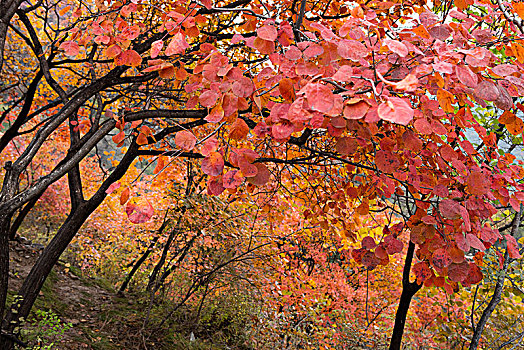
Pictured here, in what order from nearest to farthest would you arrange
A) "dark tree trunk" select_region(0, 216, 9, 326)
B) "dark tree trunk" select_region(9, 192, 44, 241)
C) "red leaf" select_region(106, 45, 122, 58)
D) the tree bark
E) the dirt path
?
1. "red leaf" select_region(106, 45, 122, 58)
2. the tree bark
3. "dark tree trunk" select_region(0, 216, 9, 326)
4. the dirt path
5. "dark tree trunk" select_region(9, 192, 44, 241)

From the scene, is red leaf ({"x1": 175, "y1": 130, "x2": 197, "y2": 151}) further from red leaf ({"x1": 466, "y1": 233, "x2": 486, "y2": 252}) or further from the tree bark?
the tree bark

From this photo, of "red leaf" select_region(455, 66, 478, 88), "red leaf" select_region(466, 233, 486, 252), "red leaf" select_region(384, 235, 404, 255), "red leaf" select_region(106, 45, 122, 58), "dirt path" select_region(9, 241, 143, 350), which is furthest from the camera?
"dirt path" select_region(9, 241, 143, 350)

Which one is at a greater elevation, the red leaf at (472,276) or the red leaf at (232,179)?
the red leaf at (472,276)

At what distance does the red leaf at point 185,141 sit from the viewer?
1.20 m

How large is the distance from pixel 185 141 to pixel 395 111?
0.73m

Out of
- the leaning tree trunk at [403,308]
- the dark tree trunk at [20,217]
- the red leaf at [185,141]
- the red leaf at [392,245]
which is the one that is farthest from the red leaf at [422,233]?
the dark tree trunk at [20,217]

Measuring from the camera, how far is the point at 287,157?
301 centimetres

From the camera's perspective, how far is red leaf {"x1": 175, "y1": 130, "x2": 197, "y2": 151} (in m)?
1.20

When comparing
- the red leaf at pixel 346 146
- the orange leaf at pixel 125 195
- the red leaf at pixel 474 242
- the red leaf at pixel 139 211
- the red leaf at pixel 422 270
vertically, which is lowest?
A: the red leaf at pixel 139 211

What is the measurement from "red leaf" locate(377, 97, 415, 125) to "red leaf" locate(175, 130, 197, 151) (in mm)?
674

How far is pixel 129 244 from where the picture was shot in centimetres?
777

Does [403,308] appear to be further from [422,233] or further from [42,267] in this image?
[42,267]

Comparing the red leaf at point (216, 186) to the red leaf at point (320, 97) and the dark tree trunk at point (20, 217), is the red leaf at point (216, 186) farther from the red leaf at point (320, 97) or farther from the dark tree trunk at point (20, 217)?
the dark tree trunk at point (20, 217)

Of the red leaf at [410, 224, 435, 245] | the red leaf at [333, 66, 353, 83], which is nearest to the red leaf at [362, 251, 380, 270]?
the red leaf at [410, 224, 435, 245]
